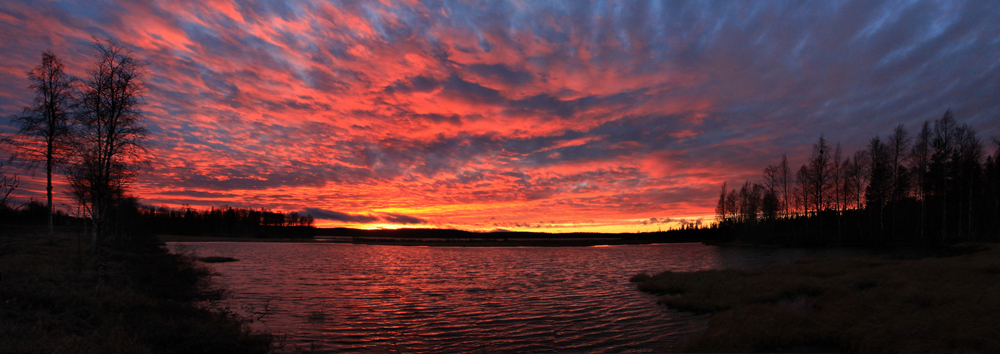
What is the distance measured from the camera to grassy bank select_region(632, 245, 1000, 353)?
10.1 meters

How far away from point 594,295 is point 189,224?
688 ft

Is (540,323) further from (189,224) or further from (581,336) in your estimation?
(189,224)

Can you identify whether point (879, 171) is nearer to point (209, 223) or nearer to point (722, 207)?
point (722, 207)

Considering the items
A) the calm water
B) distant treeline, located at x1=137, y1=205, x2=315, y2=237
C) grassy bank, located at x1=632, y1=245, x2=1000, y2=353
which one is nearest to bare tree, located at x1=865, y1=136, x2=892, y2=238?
grassy bank, located at x1=632, y1=245, x2=1000, y2=353

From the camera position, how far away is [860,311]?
1381 cm

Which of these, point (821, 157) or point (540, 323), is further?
point (821, 157)

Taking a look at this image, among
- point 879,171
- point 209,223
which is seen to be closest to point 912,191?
point 879,171

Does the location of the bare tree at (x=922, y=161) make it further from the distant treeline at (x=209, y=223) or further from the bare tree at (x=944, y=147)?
the distant treeline at (x=209, y=223)

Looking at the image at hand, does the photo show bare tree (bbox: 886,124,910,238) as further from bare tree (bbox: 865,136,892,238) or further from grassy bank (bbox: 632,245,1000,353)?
grassy bank (bbox: 632,245,1000,353)

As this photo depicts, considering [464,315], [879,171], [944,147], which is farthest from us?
[879,171]

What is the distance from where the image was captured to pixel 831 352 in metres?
10.9

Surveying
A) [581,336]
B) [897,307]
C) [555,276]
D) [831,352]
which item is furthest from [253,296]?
[897,307]

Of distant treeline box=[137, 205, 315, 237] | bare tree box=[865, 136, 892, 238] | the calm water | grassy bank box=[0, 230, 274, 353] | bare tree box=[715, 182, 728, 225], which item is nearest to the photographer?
grassy bank box=[0, 230, 274, 353]

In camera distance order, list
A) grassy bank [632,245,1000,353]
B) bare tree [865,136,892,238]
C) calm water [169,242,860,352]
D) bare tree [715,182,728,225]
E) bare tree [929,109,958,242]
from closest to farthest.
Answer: grassy bank [632,245,1000,353], calm water [169,242,860,352], bare tree [929,109,958,242], bare tree [865,136,892,238], bare tree [715,182,728,225]
